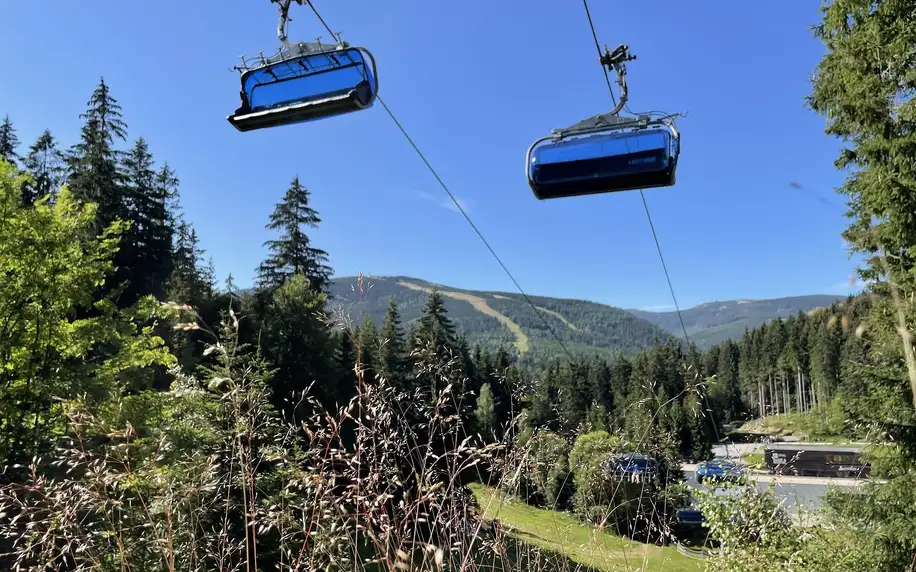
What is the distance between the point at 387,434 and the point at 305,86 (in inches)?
85.1

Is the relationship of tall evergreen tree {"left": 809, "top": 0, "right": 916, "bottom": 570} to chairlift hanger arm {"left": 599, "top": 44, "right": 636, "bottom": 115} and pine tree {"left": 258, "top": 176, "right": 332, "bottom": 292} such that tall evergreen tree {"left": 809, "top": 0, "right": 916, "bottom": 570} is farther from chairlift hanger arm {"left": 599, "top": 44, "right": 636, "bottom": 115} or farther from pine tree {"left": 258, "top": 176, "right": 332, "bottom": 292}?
pine tree {"left": 258, "top": 176, "right": 332, "bottom": 292}

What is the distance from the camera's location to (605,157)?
3449mm

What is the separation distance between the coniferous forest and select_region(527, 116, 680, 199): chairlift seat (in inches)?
47.3

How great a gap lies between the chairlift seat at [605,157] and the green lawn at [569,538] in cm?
212

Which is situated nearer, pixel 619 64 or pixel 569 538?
pixel 569 538

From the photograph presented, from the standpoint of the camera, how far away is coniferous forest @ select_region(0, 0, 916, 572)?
1738mm

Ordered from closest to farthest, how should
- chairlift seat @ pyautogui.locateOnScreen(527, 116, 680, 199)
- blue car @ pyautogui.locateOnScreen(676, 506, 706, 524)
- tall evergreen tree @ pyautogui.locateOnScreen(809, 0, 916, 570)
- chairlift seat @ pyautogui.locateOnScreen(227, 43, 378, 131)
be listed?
1. chairlift seat @ pyautogui.locateOnScreen(227, 43, 378, 131)
2. blue car @ pyautogui.locateOnScreen(676, 506, 706, 524)
3. chairlift seat @ pyautogui.locateOnScreen(527, 116, 680, 199)
4. tall evergreen tree @ pyautogui.locateOnScreen(809, 0, 916, 570)

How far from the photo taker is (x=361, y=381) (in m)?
1.88

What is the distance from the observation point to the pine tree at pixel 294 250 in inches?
1141

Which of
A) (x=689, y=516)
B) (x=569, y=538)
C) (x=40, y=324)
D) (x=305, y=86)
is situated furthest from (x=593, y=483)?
(x=689, y=516)

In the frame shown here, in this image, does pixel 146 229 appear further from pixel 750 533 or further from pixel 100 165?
pixel 750 533

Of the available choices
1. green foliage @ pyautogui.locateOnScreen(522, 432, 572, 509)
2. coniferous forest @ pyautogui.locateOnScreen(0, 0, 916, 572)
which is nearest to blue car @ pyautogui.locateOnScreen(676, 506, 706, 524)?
coniferous forest @ pyautogui.locateOnScreen(0, 0, 916, 572)

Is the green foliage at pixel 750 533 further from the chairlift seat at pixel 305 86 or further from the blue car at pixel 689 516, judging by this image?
the chairlift seat at pixel 305 86

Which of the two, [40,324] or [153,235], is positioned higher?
[153,235]
